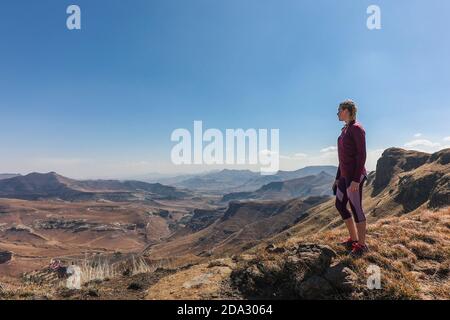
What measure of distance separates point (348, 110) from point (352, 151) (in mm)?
1069

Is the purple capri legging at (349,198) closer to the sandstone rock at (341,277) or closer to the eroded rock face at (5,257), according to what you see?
the sandstone rock at (341,277)

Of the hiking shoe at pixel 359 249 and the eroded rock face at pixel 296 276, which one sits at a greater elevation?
the hiking shoe at pixel 359 249

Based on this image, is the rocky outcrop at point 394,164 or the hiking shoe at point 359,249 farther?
the rocky outcrop at point 394,164

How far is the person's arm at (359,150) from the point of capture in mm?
8727

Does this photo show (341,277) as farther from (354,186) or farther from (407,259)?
(407,259)

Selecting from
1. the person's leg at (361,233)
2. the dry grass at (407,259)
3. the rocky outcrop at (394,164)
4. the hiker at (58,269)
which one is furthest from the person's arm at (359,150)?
the rocky outcrop at (394,164)

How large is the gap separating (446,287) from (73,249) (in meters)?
217

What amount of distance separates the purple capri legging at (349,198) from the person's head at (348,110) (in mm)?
1560

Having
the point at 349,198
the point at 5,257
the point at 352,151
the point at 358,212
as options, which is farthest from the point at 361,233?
the point at 5,257

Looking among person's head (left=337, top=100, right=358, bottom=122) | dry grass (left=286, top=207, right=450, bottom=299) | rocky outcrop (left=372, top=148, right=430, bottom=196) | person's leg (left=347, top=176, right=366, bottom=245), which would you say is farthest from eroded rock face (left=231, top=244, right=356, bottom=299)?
rocky outcrop (left=372, top=148, right=430, bottom=196)

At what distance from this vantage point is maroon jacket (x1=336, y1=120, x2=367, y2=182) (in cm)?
875
